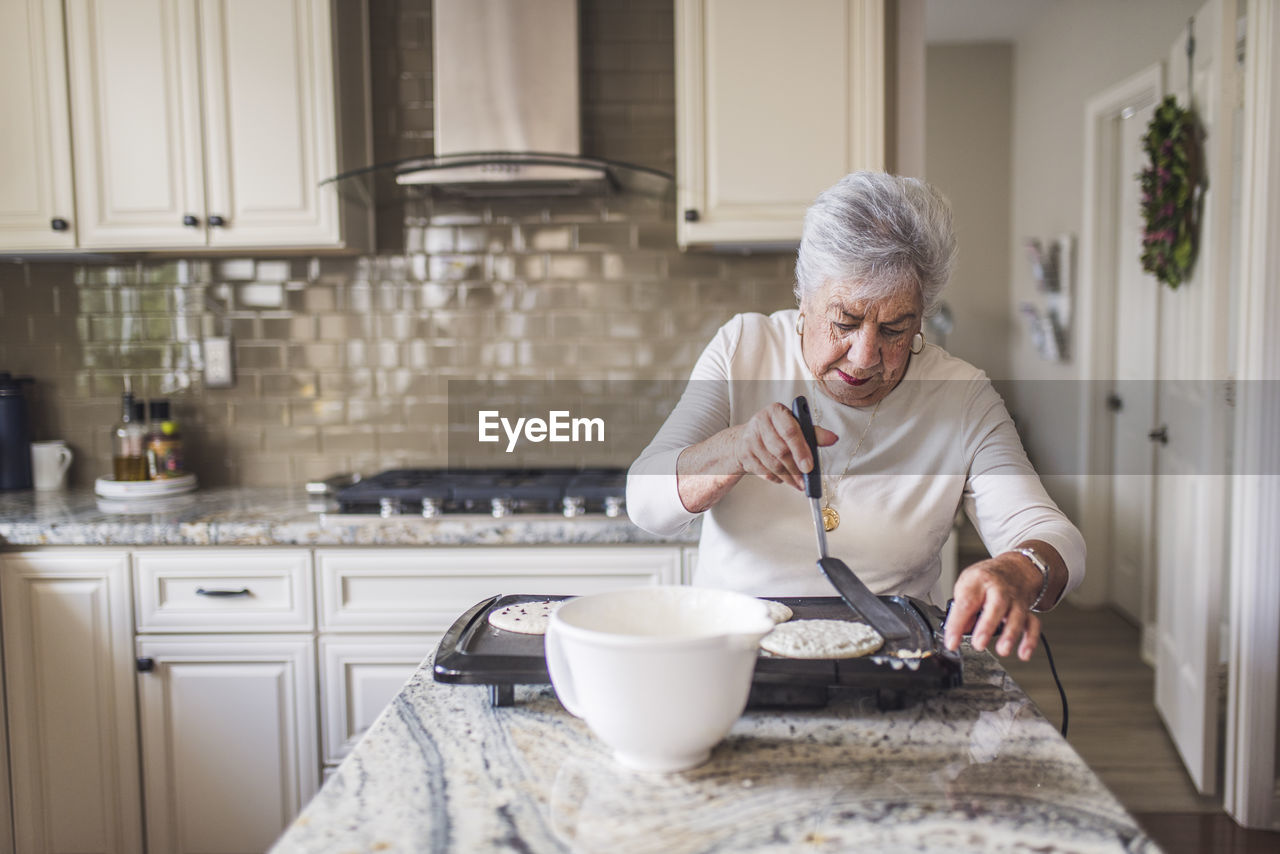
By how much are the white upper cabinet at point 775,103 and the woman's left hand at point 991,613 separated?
1431 mm

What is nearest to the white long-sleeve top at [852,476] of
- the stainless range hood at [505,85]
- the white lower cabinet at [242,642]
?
the white lower cabinet at [242,642]

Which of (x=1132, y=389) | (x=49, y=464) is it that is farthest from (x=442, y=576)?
(x=1132, y=389)

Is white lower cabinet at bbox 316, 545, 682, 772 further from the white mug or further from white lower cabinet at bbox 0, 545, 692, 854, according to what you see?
the white mug

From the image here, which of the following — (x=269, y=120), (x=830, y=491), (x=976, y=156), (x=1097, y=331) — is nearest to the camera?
(x=830, y=491)

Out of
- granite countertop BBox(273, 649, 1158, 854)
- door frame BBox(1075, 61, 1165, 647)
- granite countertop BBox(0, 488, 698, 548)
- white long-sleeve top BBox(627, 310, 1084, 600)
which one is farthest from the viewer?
door frame BBox(1075, 61, 1165, 647)

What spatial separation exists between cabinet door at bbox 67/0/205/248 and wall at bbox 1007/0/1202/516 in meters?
3.62

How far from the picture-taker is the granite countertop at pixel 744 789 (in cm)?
69

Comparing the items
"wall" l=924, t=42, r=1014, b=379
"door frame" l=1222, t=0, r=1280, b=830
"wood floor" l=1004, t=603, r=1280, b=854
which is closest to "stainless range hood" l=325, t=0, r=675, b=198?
"door frame" l=1222, t=0, r=1280, b=830

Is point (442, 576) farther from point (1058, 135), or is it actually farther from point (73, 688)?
point (1058, 135)

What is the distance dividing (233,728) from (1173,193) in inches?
120

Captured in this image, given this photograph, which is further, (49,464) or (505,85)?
(49,464)

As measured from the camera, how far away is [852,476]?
145 cm

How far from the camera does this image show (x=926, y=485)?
1.42 meters

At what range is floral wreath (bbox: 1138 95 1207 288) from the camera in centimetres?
271
